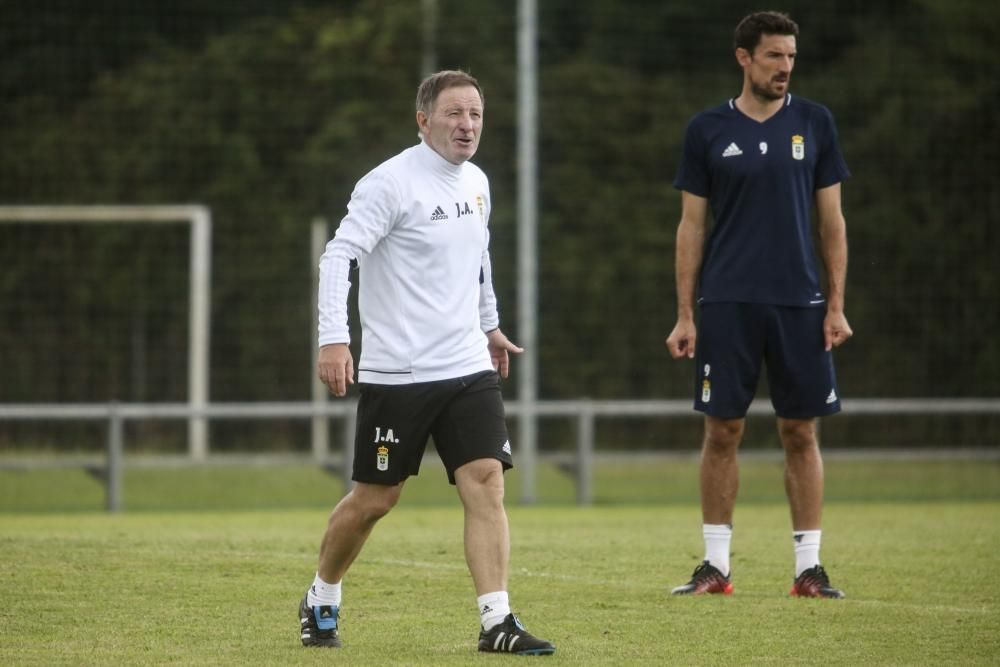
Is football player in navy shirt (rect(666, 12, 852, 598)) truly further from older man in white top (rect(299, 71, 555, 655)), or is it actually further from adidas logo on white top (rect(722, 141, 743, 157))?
older man in white top (rect(299, 71, 555, 655))

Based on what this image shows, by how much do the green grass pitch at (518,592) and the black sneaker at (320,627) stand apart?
66mm

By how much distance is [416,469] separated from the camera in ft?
17.7

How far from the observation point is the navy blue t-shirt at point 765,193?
22.2 ft

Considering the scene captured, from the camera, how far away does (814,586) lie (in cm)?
662

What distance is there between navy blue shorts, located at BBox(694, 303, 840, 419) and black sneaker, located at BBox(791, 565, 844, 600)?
59cm

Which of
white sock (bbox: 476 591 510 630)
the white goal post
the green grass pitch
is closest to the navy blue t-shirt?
the green grass pitch

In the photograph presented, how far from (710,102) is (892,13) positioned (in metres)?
2.42

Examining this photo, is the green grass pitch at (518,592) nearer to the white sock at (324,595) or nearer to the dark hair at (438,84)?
the white sock at (324,595)

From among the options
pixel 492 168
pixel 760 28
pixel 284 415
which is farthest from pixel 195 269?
pixel 760 28

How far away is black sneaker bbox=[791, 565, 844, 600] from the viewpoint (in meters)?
6.61

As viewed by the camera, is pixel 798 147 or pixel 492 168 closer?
pixel 798 147

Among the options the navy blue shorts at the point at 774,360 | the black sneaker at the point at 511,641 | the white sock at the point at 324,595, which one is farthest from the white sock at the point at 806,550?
the white sock at the point at 324,595

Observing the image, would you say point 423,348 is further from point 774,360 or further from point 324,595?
point 774,360

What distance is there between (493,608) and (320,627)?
564 millimetres
